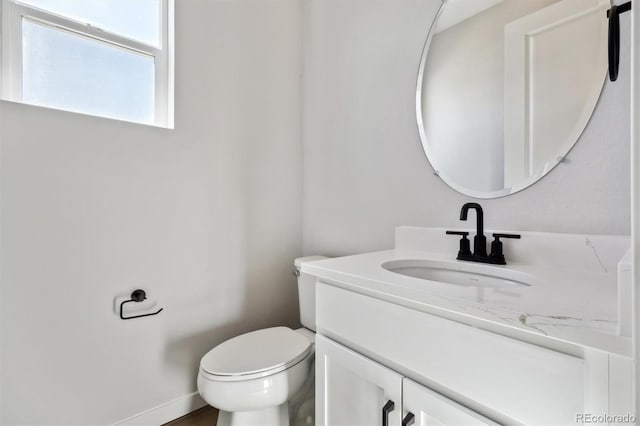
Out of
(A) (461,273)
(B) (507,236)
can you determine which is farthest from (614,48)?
(A) (461,273)

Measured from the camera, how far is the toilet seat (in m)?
1.04

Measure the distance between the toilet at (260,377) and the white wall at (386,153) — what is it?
56cm

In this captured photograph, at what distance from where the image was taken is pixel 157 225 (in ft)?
4.20

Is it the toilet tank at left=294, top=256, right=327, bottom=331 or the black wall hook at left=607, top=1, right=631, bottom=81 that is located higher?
the black wall hook at left=607, top=1, right=631, bottom=81

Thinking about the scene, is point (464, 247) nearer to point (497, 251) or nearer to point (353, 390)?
point (497, 251)

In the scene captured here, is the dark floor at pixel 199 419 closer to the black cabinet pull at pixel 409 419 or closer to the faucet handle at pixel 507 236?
the black cabinet pull at pixel 409 419

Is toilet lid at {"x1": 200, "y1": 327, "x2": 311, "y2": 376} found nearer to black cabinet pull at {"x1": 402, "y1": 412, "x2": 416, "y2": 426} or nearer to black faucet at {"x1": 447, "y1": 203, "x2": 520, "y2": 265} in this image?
black cabinet pull at {"x1": 402, "y1": 412, "x2": 416, "y2": 426}

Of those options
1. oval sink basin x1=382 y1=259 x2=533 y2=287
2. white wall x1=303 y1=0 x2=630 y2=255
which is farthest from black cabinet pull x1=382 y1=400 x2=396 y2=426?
white wall x1=303 y1=0 x2=630 y2=255

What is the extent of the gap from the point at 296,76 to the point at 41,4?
1133 mm

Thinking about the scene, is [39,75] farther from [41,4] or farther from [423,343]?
[423,343]

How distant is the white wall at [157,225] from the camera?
3.32ft

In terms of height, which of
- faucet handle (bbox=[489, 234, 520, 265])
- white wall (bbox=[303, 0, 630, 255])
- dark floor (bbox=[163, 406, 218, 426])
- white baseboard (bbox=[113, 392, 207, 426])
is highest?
white wall (bbox=[303, 0, 630, 255])

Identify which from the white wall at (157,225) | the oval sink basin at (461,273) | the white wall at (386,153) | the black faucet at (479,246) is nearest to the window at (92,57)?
the white wall at (157,225)

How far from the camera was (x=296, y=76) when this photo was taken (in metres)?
1.79
